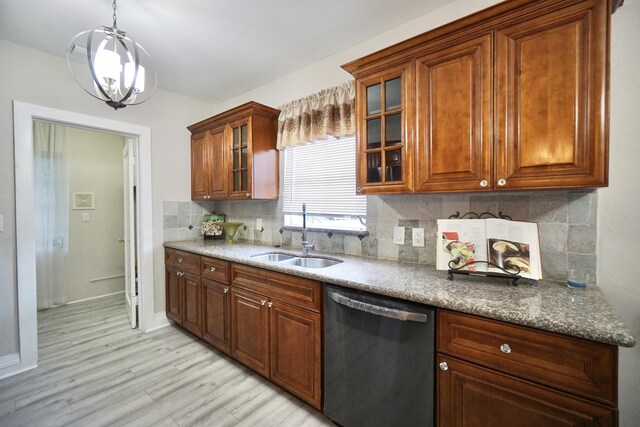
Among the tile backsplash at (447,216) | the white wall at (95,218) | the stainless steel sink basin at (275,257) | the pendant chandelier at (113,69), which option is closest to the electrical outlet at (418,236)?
the tile backsplash at (447,216)

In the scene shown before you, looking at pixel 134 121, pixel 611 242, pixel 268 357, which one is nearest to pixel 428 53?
pixel 611 242

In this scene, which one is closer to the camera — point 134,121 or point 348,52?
point 348,52

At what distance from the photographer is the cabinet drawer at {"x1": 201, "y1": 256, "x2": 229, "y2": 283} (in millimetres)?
2244

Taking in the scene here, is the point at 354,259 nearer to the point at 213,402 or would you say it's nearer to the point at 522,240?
the point at 522,240

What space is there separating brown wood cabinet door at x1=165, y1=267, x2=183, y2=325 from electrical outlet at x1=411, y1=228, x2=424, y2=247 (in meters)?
2.30

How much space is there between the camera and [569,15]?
1.15 m

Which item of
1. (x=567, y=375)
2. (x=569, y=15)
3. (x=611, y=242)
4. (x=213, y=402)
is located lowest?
(x=213, y=402)

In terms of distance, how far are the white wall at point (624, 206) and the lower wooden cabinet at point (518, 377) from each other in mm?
689

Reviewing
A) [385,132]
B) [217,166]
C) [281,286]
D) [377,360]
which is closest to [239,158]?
[217,166]

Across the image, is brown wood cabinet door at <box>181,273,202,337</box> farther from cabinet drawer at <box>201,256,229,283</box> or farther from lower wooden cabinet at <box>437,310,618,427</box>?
lower wooden cabinet at <box>437,310,618,427</box>

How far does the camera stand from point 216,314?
2365 millimetres

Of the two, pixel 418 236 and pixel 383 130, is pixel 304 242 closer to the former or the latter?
pixel 418 236

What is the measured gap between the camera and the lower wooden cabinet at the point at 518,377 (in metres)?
0.90

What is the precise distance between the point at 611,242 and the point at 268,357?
2.07 m
